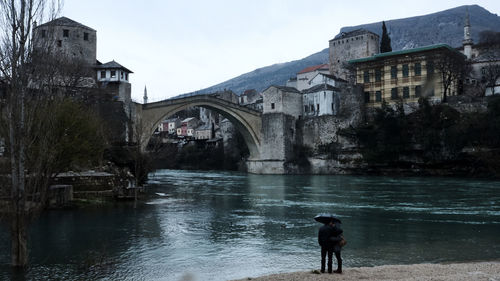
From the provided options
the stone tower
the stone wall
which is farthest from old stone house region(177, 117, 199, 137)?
the stone wall

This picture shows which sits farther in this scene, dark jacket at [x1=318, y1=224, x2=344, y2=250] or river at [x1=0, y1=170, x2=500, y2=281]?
river at [x1=0, y1=170, x2=500, y2=281]

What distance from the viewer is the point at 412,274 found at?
8.23 m

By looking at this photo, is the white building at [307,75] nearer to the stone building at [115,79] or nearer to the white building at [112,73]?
the white building at [112,73]

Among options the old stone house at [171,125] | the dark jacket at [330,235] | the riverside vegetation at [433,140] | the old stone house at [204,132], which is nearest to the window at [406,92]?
the riverside vegetation at [433,140]

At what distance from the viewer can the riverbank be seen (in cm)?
755

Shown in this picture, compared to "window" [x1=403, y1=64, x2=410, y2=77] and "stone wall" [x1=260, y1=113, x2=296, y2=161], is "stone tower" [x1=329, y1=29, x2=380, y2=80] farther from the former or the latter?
"stone wall" [x1=260, y1=113, x2=296, y2=161]

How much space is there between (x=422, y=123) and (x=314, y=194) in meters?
22.4

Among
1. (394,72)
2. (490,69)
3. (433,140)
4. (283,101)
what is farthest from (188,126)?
(490,69)

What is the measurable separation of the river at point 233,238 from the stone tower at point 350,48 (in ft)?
138

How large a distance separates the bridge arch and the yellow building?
43.7ft

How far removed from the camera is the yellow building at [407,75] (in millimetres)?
45906

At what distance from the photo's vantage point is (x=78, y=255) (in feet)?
35.5

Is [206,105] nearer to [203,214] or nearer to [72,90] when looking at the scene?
[72,90]

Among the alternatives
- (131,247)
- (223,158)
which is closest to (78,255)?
(131,247)
